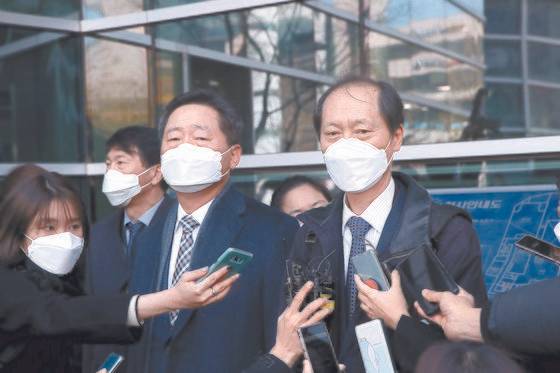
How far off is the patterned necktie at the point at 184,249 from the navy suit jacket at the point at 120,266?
0.11 m

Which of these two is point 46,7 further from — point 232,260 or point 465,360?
point 465,360

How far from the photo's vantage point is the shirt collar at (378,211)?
107 inches

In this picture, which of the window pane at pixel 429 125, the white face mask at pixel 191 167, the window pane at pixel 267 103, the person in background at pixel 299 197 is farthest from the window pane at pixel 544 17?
the white face mask at pixel 191 167

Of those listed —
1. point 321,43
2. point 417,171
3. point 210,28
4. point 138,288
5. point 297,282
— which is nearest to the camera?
point 297,282

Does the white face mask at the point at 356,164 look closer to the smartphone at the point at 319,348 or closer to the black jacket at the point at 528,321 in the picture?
the smartphone at the point at 319,348

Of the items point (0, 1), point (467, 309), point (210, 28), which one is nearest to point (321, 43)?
point (210, 28)

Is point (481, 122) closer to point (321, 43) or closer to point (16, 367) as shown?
point (321, 43)

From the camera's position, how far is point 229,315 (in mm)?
2996

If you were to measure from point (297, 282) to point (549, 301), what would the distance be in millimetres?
753

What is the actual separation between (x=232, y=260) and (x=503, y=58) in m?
3.05

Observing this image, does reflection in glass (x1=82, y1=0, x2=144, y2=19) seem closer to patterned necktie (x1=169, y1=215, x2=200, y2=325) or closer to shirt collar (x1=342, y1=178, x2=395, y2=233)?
patterned necktie (x1=169, y1=215, x2=200, y2=325)

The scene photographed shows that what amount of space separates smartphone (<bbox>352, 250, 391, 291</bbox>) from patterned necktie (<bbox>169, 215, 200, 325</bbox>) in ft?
3.10

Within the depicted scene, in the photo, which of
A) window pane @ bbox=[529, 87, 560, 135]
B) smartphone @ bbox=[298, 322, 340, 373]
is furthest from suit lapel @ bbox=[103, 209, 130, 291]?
window pane @ bbox=[529, 87, 560, 135]

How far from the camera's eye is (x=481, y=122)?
5117 millimetres
